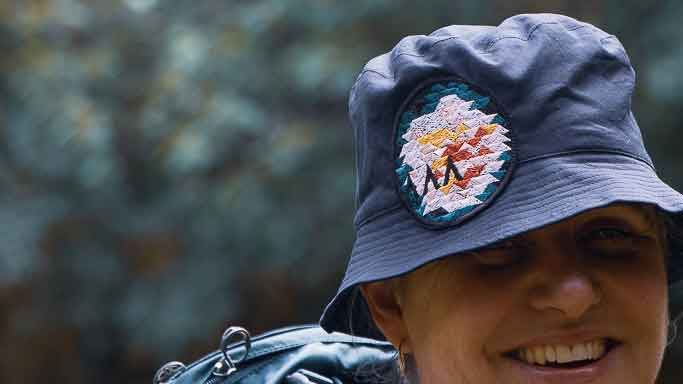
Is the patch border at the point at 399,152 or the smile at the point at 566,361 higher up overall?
the patch border at the point at 399,152

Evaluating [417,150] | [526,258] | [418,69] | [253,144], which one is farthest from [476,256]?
[253,144]

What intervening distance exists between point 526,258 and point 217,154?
3479 millimetres

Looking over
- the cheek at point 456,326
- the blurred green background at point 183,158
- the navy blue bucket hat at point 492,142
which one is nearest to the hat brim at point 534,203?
the navy blue bucket hat at point 492,142

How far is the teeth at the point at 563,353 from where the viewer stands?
1545 mm

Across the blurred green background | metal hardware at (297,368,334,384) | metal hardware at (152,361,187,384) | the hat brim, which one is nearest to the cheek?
the hat brim

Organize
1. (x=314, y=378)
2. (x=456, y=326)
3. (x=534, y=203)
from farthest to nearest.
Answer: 1. (x=314, y=378)
2. (x=456, y=326)
3. (x=534, y=203)

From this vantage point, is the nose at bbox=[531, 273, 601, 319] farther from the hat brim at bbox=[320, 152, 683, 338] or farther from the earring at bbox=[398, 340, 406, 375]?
the earring at bbox=[398, 340, 406, 375]

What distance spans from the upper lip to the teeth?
10 mm

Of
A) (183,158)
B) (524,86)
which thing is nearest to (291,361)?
(524,86)

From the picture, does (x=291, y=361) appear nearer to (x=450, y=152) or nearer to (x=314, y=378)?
(x=314, y=378)

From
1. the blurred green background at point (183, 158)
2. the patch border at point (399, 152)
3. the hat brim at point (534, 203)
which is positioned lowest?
the blurred green background at point (183, 158)

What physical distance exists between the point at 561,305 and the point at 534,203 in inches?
5.9

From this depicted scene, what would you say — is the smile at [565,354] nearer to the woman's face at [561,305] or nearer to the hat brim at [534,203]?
the woman's face at [561,305]

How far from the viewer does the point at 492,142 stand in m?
1.50
